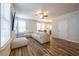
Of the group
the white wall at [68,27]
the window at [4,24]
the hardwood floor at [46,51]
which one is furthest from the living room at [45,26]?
the window at [4,24]

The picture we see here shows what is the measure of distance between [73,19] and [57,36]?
7.61ft

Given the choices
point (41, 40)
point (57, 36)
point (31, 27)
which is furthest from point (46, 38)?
point (57, 36)

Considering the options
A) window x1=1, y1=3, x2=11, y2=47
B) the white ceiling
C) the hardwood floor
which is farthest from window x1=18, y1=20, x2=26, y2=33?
window x1=1, y1=3, x2=11, y2=47

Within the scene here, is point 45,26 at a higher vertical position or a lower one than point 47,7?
lower

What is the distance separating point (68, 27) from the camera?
19.1ft

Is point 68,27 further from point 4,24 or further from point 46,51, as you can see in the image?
point 4,24

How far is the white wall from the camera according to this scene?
5129 millimetres

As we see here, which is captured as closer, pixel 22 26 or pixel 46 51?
pixel 46 51

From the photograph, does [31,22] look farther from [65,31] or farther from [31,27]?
[65,31]

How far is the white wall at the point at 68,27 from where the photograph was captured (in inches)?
202

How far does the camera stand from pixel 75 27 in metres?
5.19

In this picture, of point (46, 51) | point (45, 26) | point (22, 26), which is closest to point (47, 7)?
point (45, 26)

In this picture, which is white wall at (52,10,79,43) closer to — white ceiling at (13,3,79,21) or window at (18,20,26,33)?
white ceiling at (13,3,79,21)

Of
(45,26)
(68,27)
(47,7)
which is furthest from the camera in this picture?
(68,27)
